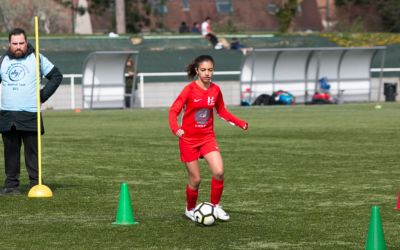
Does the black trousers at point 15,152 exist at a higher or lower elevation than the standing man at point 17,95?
lower

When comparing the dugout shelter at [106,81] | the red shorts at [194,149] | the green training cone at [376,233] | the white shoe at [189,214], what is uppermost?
the red shorts at [194,149]

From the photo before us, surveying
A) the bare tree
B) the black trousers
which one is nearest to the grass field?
the black trousers

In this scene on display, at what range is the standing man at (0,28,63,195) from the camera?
1402 centimetres

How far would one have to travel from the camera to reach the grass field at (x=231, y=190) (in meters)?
10.5

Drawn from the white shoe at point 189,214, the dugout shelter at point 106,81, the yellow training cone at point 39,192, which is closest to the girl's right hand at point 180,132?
the white shoe at point 189,214

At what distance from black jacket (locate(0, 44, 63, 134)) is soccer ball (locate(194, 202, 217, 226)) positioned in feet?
11.5

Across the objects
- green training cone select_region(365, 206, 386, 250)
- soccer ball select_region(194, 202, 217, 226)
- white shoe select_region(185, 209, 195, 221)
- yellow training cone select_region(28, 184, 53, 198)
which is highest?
green training cone select_region(365, 206, 386, 250)

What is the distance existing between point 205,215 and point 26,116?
368 centimetres

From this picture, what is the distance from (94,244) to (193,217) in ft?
5.23

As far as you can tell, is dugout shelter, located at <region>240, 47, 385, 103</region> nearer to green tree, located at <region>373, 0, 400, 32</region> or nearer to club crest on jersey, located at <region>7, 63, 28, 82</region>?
club crest on jersey, located at <region>7, 63, 28, 82</region>

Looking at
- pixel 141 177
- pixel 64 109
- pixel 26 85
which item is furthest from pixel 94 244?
pixel 64 109

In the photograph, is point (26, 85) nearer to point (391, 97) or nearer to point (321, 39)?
point (391, 97)

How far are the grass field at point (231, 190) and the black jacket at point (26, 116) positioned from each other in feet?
2.76

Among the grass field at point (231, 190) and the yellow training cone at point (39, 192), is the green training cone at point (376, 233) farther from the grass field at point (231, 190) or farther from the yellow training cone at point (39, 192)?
the yellow training cone at point (39, 192)
